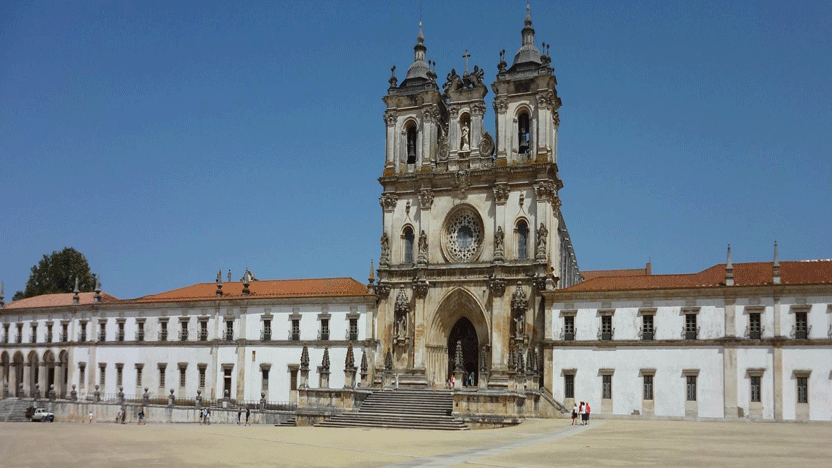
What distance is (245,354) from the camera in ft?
196

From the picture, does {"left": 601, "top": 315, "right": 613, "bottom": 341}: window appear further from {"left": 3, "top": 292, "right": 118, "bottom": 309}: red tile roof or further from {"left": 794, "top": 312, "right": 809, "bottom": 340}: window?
{"left": 3, "top": 292, "right": 118, "bottom": 309}: red tile roof

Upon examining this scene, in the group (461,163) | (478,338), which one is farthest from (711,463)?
(461,163)

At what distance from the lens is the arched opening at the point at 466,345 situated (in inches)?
2152

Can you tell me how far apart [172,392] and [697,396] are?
3424 cm

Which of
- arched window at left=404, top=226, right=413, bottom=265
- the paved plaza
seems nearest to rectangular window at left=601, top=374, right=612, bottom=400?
the paved plaza

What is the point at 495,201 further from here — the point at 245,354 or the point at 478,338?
the point at 245,354

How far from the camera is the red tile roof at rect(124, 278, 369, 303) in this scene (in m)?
59.6

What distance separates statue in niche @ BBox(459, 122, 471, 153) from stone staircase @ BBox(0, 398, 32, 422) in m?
35.5

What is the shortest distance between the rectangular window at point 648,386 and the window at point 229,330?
27.9m

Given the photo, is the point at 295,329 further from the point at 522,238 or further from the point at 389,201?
the point at 522,238

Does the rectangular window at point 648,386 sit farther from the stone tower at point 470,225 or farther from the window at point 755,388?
the stone tower at point 470,225

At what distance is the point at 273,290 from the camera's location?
63.2 meters

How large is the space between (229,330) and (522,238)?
21628 mm

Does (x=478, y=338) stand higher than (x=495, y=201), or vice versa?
(x=495, y=201)
